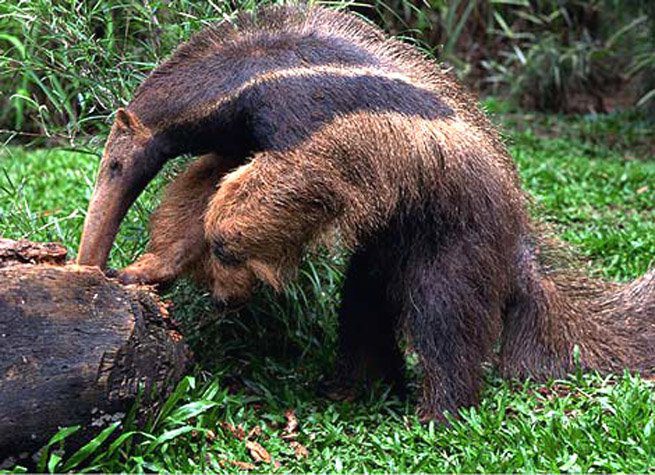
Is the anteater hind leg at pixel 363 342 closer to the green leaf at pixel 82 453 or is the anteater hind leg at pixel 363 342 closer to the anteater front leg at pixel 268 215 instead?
the anteater front leg at pixel 268 215

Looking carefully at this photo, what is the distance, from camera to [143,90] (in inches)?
198

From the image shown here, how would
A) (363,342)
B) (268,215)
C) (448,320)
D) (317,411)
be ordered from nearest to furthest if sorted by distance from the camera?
(268,215)
(448,320)
(317,411)
(363,342)

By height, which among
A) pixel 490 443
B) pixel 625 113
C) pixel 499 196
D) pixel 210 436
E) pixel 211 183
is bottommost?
pixel 625 113

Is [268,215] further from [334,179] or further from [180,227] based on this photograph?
[180,227]

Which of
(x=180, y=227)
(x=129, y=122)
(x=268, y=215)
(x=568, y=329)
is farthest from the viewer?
(x=568, y=329)

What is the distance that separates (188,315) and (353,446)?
4.54ft

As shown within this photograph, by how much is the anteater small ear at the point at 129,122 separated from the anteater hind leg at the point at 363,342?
1.39 metres

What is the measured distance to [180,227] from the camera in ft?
17.2

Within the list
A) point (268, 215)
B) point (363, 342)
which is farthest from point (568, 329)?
point (268, 215)

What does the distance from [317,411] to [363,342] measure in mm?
519

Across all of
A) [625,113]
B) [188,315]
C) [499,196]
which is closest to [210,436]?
[188,315]

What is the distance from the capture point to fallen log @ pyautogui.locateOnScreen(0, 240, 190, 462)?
4.05 metres

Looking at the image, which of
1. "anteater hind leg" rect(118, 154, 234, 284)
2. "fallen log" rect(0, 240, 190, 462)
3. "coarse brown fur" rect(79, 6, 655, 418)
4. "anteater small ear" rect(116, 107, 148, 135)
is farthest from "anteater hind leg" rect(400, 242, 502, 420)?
"anteater small ear" rect(116, 107, 148, 135)

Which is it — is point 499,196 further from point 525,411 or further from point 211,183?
point 211,183
